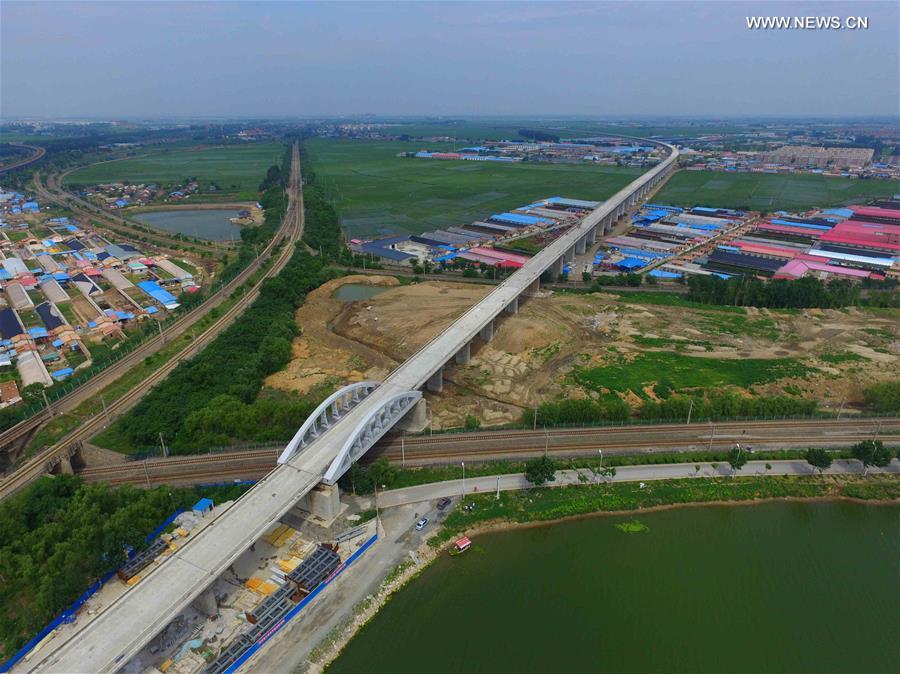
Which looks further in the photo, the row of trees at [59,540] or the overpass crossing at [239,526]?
the row of trees at [59,540]

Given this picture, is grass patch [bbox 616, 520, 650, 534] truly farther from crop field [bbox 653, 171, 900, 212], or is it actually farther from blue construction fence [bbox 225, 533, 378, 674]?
crop field [bbox 653, 171, 900, 212]

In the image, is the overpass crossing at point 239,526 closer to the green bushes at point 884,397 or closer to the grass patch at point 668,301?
the grass patch at point 668,301

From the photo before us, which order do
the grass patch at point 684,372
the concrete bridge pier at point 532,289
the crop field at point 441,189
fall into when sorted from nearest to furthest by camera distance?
the grass patch at point 684,372
the concrete bridge pier at point 532,289
the crop field at point 441,189

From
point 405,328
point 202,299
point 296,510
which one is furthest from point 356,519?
point 202,299

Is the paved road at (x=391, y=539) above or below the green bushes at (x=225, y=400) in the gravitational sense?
below

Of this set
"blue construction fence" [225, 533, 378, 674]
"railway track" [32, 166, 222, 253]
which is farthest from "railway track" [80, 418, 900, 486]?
"railway track" [32, 166, 222, 253]

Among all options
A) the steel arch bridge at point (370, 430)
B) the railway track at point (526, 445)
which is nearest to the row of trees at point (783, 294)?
the railway track at point (526, 445)

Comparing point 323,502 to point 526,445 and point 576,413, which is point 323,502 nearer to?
point 526,445
